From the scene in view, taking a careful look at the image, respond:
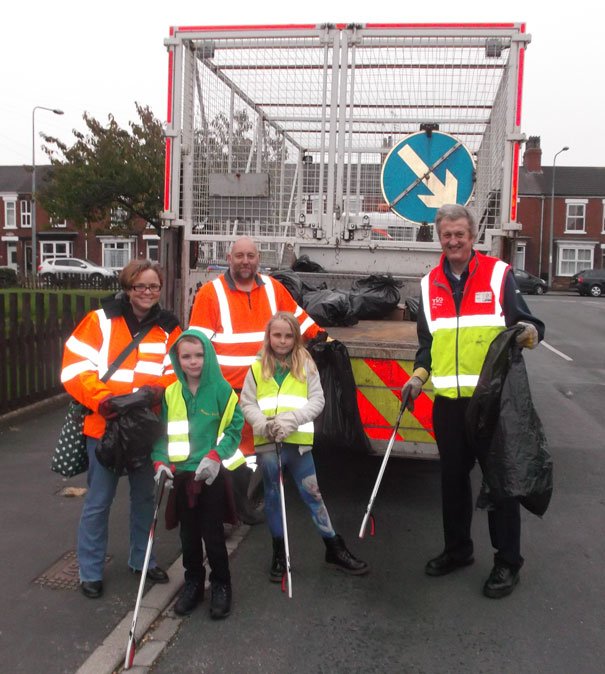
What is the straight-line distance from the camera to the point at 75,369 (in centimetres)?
349

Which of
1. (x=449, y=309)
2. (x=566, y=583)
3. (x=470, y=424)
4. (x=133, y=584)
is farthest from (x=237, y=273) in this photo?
(x=566, y=583)

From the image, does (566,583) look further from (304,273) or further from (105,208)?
(105,208)

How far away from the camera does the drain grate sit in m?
3.74

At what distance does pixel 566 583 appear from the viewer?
3883 millimetres

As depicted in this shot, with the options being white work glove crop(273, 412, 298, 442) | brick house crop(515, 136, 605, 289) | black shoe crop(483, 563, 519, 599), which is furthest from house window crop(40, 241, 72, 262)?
black shoe crop(483, 563, 519, 599)

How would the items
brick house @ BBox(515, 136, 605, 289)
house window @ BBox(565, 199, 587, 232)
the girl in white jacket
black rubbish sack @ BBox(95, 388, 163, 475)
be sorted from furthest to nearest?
house window @ BBox(565, 199, 587, 232)
brick house @ BBox(515, 136, 605, 289)
the girl in white jacket
black rubbish sack @ BBox(95, 388, 163, 475)

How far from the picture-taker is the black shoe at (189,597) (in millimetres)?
3461

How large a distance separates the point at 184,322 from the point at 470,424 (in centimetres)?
290

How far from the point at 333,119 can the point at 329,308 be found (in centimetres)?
159

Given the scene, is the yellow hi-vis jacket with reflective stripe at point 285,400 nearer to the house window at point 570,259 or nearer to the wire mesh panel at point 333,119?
the wire mesh panel at point 333,119

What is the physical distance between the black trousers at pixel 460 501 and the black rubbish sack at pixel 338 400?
654 mm

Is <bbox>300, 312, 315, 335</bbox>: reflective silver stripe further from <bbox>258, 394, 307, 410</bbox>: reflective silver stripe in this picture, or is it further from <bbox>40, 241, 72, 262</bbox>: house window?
<bbox>40, 241, 72, 262</bbox>: house window

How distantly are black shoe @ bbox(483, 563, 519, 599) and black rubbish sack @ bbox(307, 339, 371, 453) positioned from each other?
3.64 ft

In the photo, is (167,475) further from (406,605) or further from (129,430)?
(406,605)
